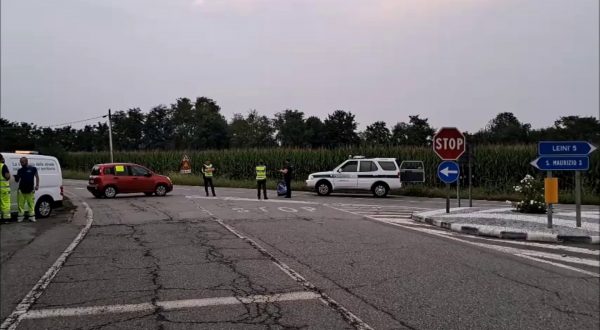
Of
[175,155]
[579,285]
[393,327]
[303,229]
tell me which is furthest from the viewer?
[175,155]

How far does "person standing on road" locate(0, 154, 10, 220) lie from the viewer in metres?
14.4

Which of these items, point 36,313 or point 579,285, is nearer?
point 36,313

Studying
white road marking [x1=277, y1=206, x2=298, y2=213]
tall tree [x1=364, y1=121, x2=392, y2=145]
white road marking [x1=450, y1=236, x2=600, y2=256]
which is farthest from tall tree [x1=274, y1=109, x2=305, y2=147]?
white road marking [x1=450, y1=236, x2=600, y2=256]

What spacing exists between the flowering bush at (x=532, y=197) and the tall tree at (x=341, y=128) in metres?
77.8

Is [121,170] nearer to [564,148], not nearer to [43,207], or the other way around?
[43,207]

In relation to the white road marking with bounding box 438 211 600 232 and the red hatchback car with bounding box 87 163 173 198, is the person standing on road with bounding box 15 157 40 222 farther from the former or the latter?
the white road marking with bounding box 438 211 600 232

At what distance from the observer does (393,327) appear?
5.33 meters

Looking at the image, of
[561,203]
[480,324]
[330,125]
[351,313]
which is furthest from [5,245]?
[330,125]

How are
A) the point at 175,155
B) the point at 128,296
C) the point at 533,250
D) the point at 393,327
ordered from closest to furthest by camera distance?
the point at 393,327, the point at 128,296, the point at 533,250, the point at 175,155

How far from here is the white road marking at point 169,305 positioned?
587cm

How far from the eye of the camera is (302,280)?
7.35 meters

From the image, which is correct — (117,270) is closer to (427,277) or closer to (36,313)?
(36,313)

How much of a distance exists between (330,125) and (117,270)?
88.2 meters

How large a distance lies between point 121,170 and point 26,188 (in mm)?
10695
